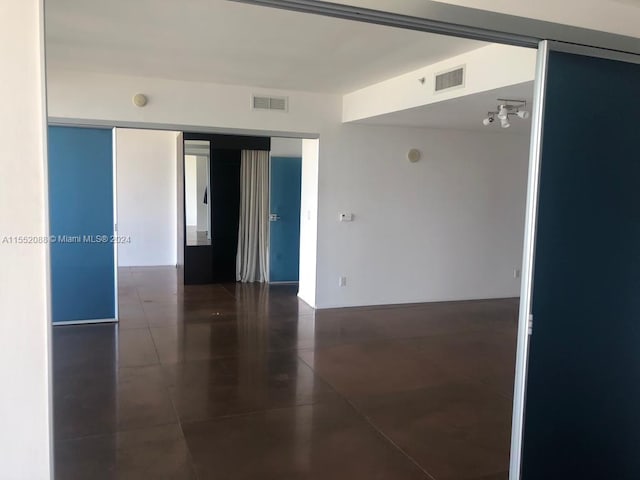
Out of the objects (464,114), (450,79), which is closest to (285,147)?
(464,114)

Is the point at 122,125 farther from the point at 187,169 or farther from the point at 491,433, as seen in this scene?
the point at 491,433

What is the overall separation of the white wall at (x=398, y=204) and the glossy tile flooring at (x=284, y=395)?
2.10ft

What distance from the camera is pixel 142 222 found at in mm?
10141

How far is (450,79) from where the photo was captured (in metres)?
4.63

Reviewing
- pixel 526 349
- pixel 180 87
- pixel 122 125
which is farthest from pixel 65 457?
pixel 180 87

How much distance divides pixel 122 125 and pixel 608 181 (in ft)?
15.9

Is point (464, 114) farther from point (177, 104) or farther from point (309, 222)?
point (177, 104)

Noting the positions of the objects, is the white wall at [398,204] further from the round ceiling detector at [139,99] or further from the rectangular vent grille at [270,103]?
the round ceiling detector at [139,99]

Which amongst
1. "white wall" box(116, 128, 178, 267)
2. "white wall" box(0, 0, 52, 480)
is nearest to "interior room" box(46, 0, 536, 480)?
"white wall" box(116, 128, 178, 267)

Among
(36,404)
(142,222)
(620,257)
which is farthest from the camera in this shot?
(142,222)

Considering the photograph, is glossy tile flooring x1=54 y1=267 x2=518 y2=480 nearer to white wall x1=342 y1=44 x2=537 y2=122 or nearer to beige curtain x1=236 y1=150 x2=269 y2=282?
beige curtain x1=236 y1=150 x2=269 y2=282

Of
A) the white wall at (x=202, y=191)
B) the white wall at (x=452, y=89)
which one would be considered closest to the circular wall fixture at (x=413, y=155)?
the white wall at (x=452, y=89)

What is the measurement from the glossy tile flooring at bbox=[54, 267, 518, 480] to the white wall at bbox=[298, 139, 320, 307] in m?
0.51

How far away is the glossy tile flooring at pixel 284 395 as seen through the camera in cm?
308
